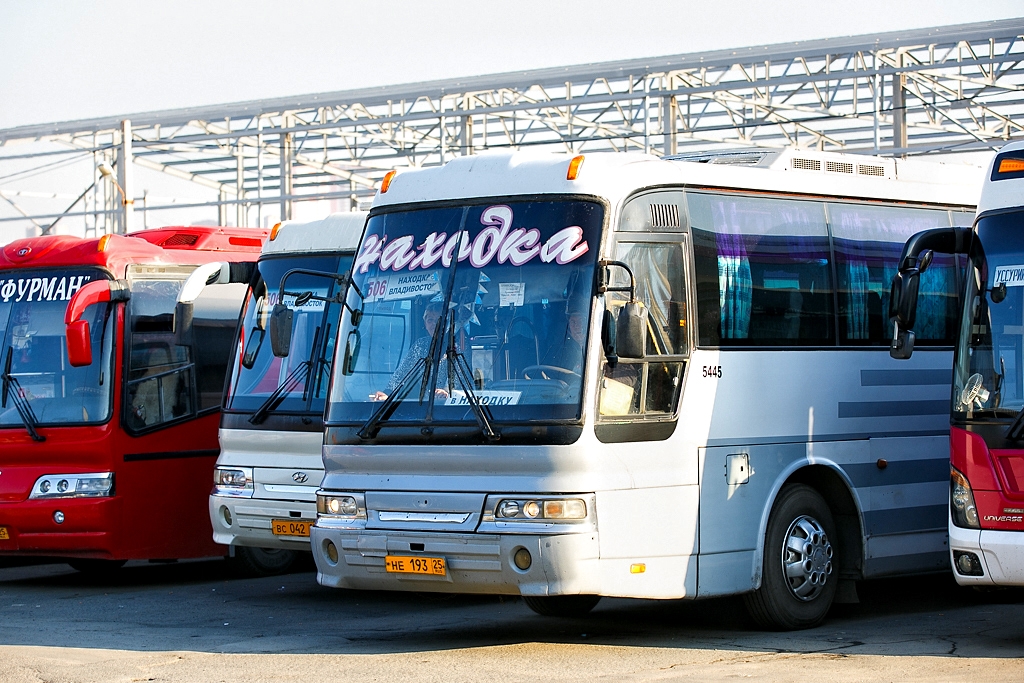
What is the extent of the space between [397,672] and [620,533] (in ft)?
4.88

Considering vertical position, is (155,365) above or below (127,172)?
below

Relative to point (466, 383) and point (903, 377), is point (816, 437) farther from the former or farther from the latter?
point (466, 383)

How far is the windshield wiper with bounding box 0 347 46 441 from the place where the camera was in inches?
479

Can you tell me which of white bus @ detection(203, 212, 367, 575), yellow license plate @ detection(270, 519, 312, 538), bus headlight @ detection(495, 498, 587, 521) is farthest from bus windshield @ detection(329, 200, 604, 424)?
yellow license plate @ detection(270, 519, 312, 538)

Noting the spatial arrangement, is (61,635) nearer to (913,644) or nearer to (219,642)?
(219,642)

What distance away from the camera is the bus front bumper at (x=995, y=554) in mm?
8008

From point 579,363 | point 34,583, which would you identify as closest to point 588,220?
point 579,363

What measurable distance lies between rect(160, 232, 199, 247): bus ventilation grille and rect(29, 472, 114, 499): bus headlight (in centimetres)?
265

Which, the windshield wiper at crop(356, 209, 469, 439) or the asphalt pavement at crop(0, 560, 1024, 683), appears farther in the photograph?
the windshield wiper at crop(356, 209, 469, 439)

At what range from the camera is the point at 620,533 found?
27.2 ft

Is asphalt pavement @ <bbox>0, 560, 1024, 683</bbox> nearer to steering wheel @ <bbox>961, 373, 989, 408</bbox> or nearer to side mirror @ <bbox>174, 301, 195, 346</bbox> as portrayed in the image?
steering wheel @ <bbox>961, 373, 989, 408</bbox>

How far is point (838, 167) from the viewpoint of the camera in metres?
10.5

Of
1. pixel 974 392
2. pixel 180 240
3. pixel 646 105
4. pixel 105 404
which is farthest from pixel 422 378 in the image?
pixel 646 105

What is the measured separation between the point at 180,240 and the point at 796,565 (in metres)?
7.19
